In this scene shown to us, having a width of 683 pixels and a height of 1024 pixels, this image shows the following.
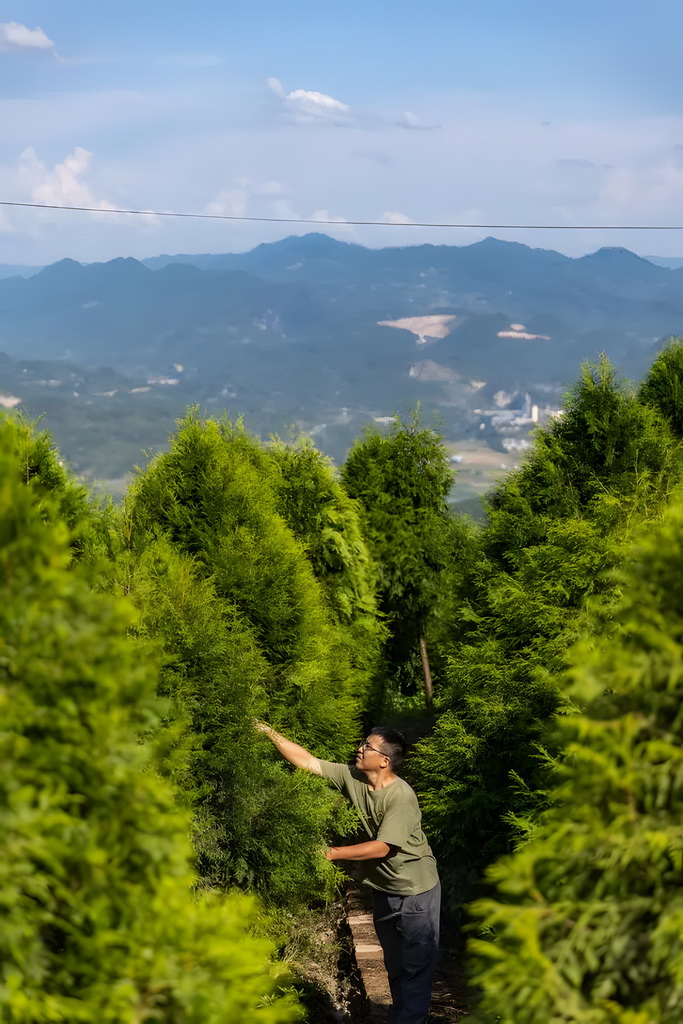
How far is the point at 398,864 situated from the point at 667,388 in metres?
5.92

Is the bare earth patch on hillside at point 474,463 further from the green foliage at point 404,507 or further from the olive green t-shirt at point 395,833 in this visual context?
the olive green t-shirt at point 395,833

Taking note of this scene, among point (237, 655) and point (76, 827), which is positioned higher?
point (76, 827)

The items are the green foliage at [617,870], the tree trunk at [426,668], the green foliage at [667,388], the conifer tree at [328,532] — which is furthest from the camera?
the tree trunk at [426,668]

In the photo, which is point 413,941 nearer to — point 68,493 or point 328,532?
point 68,493

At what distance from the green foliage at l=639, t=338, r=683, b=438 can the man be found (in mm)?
5111

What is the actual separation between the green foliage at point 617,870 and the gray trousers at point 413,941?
308 cm

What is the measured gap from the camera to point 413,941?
5371 millimetres

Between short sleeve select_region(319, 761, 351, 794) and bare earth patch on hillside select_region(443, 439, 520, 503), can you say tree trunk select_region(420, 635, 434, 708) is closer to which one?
short sleeve select_region(319, 761, 351, 794)

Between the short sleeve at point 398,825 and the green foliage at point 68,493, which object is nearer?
the short sleeve at point 398,825

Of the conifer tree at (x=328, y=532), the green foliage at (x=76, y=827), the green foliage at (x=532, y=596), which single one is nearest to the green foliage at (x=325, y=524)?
the conifer tree at (x=328, y=532)

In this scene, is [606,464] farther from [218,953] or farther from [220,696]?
[218,953]

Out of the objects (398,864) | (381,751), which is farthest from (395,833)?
(381,751)

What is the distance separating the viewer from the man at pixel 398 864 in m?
5.20

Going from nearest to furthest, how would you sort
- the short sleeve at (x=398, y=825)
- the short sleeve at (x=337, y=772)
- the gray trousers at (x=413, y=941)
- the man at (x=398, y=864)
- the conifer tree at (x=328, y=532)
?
1. the short sleeve at (x=398, y=825)
2. the man at (x=398, y=864)
3. the gray trousers at (x=413, y=941)
4. the short sleeve at (x=337, y=772)
5. the conifer tree at (x=328, y=532)
